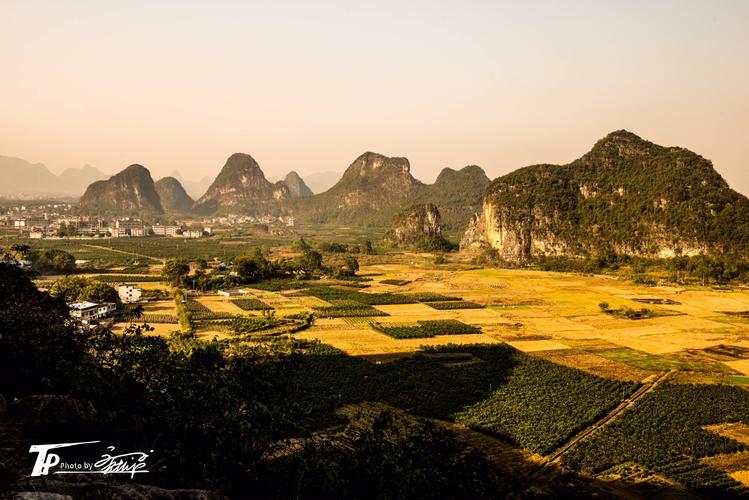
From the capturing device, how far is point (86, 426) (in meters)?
10.2

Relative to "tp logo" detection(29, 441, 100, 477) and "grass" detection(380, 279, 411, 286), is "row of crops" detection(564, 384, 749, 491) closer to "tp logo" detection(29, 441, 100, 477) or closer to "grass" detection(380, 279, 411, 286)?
"tp logo" detection(29, 441, 100, 477)

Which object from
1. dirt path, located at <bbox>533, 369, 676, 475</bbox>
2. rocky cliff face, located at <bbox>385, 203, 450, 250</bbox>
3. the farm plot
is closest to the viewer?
dirt path, located at <bbox>533, 369, 676, 475</bbox>

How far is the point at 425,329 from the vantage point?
41312 millimetres

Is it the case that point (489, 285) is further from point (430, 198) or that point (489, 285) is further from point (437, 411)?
point (430, 198)

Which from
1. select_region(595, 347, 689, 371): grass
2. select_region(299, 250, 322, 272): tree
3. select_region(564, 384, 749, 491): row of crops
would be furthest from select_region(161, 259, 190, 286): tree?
select_region(564, 384, 749, 491): row of crops

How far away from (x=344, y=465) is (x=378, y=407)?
553 inches

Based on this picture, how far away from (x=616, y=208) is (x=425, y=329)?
205ft

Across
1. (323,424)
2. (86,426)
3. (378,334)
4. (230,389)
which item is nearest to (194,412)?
(230,389)

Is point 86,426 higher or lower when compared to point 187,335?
higher

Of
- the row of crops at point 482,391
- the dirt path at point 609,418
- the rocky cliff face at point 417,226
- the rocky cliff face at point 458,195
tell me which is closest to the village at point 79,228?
the rocky cliff face at point 417,226

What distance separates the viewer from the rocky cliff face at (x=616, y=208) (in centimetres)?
7625

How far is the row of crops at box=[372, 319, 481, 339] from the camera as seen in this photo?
1566 inches

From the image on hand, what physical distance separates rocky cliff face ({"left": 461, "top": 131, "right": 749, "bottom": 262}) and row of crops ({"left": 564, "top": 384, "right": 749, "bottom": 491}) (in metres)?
56.1

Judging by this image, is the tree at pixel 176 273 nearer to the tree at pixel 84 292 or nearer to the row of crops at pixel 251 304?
the row of crops at pixel 251 304
